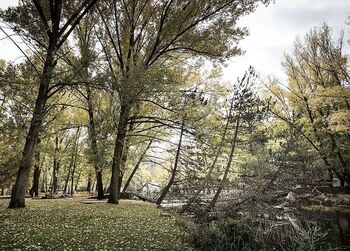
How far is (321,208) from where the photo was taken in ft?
63.5

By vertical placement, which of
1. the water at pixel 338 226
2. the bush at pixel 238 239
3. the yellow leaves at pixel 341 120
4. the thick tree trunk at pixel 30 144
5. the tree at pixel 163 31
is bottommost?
the water at pixel 338 226

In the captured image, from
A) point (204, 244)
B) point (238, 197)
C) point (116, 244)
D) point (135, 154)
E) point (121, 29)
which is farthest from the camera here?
point (135, 154)

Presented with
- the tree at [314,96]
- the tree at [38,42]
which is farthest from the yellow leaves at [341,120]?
the tree at [38,42]

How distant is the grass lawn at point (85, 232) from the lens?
251 inches

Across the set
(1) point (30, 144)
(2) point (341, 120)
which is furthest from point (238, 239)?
(2) point (341, 120)

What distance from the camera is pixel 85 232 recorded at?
25.1ft

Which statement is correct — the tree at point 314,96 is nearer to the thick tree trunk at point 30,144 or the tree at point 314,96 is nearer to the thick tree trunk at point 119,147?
the thick tree trunk at point 119,147

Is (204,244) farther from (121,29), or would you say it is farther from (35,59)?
(35,59)

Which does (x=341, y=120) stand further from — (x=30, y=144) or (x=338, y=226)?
(x=30, y=144)

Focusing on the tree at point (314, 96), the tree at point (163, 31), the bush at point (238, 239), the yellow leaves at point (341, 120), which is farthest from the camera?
the tree at point (314, 96)

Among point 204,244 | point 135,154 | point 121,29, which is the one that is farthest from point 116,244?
point 121,29

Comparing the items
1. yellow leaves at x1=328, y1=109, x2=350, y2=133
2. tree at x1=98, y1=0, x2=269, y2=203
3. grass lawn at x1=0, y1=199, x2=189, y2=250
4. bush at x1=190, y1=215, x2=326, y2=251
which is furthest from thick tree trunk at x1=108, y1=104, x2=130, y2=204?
yellow leaves at x1=328, y1=109, x2=350, y2=133

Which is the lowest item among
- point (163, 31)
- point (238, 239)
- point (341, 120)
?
point (238, 239)

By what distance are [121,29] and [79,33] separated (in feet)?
12.1
